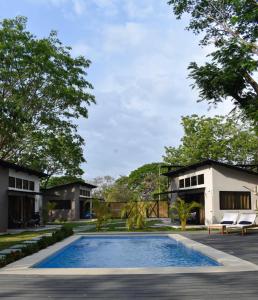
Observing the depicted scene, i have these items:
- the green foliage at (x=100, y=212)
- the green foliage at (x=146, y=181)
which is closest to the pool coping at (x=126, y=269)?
the green foliage at (x=100, y=212)

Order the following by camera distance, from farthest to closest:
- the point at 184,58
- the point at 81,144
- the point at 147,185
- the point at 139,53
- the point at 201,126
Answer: the point at 147,185, the point at 201,126, the point at 81,144, the point at 184,58, the point at 139,53

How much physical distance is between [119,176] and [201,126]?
27210 mm

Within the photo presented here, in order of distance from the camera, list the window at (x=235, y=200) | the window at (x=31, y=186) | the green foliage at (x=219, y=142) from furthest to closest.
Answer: the green foliage at (x=219, y=142) < the window at (x=31, y=186) < the window at (x=235, y=200)

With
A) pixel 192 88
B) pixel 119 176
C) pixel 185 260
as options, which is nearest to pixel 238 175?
pixel 192 88

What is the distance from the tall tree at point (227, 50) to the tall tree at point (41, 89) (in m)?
9.72

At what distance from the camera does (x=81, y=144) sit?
30.8 meters

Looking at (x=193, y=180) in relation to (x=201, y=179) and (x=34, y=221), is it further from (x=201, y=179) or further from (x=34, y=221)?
(x=34, y=221)

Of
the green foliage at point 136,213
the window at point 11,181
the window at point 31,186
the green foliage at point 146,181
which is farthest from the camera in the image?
the green foliage at point 146,181

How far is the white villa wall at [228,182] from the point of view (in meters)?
27.2

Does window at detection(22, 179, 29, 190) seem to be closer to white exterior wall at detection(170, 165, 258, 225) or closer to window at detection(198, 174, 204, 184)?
window at detection(198, 174, 204, 184)

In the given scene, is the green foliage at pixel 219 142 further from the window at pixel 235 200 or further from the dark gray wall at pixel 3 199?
the dark gray wall at pixel 3 199

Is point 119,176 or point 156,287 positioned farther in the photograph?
point 119,176

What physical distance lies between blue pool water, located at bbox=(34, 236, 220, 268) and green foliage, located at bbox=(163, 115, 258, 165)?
82.0 feet

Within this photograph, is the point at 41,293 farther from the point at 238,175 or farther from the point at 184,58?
the point at 238,175
